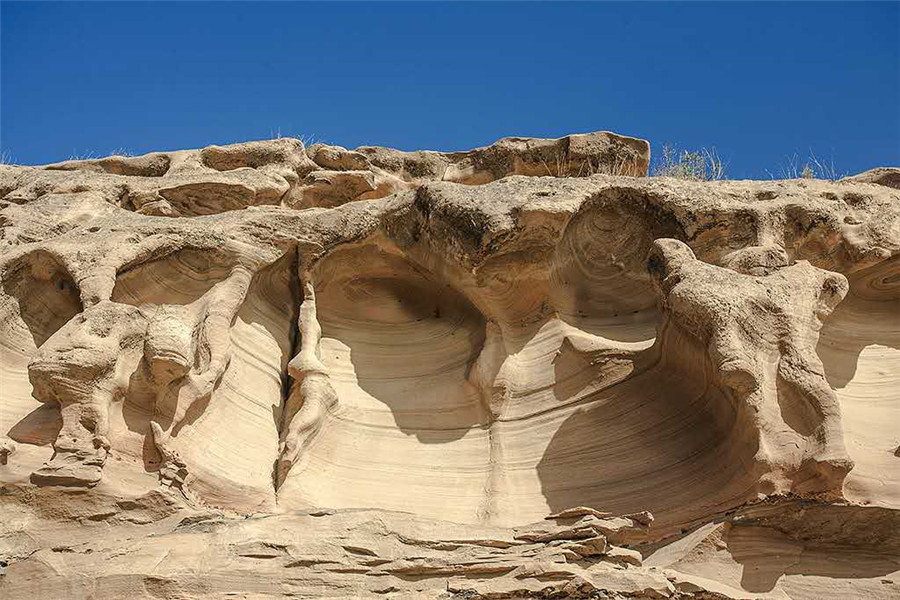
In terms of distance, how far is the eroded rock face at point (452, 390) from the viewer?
5.83 metres

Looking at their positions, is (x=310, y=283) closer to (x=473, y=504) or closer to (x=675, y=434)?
(x=473, y=504)

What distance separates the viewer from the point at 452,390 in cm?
779

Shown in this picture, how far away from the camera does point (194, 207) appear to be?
9164 millimetres

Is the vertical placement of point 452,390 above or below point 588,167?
below

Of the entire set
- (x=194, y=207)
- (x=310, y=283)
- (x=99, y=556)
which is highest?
(x=194, y=207)

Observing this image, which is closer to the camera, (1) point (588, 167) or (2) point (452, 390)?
(2) point (452, 390)

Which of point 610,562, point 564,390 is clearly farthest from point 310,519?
point 564,390

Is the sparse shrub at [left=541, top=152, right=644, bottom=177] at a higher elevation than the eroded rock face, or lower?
higher

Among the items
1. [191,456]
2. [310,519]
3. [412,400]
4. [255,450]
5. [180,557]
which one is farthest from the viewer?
[412,400]

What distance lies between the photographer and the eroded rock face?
583 cm

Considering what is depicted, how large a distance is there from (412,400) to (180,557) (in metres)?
2.55

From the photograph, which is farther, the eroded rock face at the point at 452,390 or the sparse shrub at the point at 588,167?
the sparse shrub at the point at 588,167

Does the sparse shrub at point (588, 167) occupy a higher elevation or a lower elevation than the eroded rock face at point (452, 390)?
higher

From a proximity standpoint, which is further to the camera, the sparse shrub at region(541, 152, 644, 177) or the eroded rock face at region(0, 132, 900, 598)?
the sparse shrub at region(541, 152, 644, 177)
